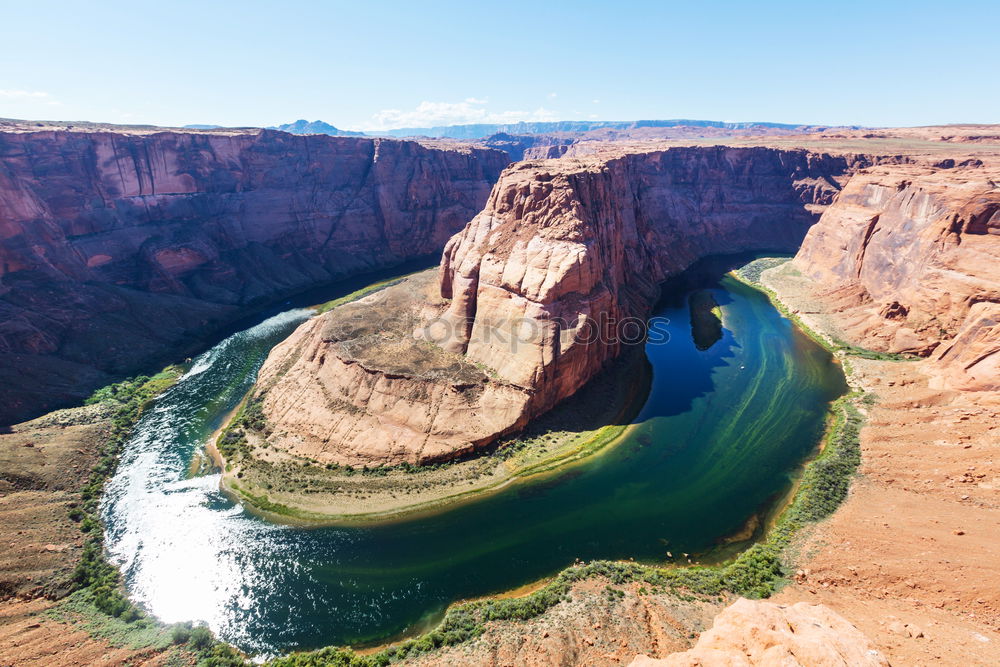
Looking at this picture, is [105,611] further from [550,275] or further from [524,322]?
[550,275]

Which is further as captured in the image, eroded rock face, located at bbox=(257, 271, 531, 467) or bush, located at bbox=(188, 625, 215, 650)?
eroded rock face, located at bbox=(257, 271, 531, 467)

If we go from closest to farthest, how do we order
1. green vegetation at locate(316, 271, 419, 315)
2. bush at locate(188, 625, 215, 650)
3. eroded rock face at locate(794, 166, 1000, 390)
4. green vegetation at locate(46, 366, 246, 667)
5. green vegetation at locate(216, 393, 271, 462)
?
1. green vegetation at locate(46, 366, 246, 667)
2. bush at locate(188, 625, 215, 650)
3. green vegetation at locate(216, 393, 271, 462)
4. eroded rock face at locate(794, 166, 1000, 390)
5. green vegetation at locate(316, 271, 419, 315)

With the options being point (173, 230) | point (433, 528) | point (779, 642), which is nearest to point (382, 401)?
point (433, 528)

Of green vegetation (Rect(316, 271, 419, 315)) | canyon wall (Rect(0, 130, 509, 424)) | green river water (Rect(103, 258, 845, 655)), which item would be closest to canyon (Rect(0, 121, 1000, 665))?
canyon wall (Rect(0, 130, 509, 424))

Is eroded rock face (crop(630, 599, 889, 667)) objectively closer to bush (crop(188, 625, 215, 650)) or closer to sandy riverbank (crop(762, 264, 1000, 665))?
sandy riverbank (crop(762, 264, 1000, 665))

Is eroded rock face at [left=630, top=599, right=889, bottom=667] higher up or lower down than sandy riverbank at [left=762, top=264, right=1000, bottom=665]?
higher up

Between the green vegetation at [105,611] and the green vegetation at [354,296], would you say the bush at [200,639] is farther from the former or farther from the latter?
the green vegetation at [354,296]

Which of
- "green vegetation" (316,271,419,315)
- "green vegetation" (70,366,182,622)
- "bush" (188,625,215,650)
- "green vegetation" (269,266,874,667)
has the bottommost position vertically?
"bush" (188,625,215,650)
